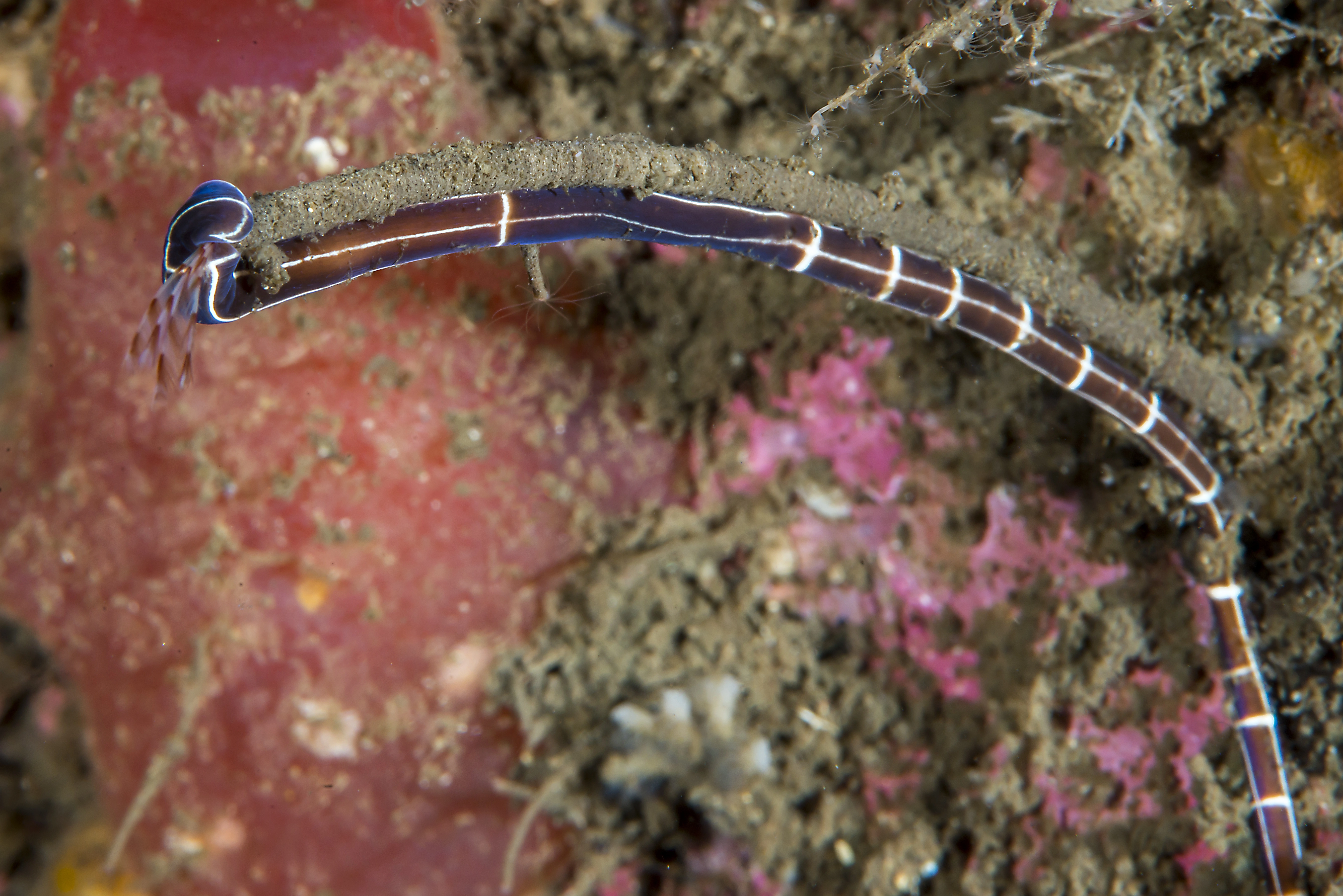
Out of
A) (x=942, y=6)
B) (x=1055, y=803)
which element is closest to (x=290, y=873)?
(x=1055, y=803)

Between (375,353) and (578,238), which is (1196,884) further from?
(375,353)

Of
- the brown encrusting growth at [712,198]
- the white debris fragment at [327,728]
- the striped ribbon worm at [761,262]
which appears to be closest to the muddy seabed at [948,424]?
the striped ribbon worm at [761,262]

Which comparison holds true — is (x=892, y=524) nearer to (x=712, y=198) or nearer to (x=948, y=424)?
(x=948, y=424)

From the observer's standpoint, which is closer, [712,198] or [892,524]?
[712,198]

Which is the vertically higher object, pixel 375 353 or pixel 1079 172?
pixel 1079 172

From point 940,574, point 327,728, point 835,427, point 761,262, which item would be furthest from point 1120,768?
point 327,728

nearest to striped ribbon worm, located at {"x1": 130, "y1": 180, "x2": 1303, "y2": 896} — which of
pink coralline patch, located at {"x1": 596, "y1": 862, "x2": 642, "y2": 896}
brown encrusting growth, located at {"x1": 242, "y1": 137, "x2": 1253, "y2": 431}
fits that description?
brown encrusting growth, located at {"x1": 242, "y1": 137, "x2": 1253, "y2": 431}
